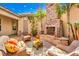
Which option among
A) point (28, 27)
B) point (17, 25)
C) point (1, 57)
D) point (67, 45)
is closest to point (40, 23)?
point (28, 27)

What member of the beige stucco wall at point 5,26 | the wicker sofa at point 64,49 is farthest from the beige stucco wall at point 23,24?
the wicker sofa at point 64,49

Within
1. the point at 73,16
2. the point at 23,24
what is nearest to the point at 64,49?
the point at 73,16

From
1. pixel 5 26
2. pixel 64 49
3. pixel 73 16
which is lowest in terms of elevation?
pixel 64 49

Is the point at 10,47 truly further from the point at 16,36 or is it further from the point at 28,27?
the point at 28,27

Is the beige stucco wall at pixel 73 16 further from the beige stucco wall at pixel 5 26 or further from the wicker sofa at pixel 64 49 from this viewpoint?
the beige stucco wall at pixel 5 26

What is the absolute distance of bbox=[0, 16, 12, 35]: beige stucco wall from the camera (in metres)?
2.29

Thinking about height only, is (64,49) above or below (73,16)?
below

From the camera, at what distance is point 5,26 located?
2.32 m

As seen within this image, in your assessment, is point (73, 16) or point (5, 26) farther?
point (5, 26)

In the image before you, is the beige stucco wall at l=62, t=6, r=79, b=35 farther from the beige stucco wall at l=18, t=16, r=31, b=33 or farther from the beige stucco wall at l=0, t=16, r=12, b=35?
the beige stucco wall at l=0, t=16, r=12, b=35

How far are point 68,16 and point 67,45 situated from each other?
16.6 inches

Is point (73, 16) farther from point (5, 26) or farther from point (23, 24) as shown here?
point (5, 26)

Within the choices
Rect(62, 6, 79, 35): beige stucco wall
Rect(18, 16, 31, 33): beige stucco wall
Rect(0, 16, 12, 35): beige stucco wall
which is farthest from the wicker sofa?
Rect(0, 16, 12, 35): beige stucco wall

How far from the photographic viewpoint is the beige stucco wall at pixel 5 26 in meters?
2.29
